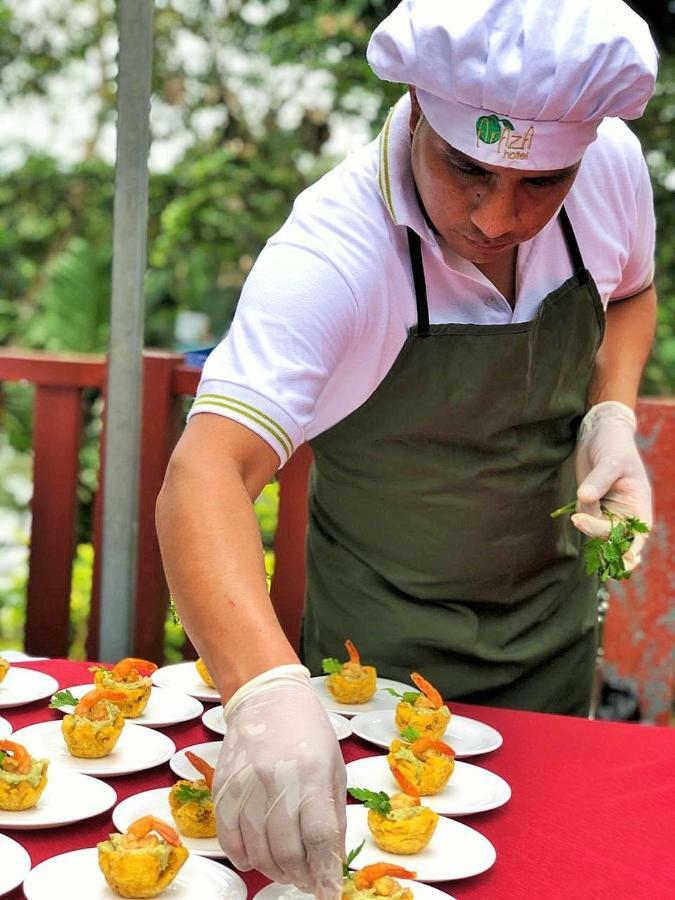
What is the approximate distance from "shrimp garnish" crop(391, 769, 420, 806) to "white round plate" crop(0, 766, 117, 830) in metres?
0.36

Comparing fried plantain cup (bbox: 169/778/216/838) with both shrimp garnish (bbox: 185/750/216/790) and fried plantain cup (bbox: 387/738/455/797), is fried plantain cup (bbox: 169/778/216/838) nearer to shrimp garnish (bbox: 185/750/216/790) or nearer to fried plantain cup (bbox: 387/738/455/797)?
shrimp garnish (bbox: 185/750/216/790)

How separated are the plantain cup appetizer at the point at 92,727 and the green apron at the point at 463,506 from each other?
1.77 ft

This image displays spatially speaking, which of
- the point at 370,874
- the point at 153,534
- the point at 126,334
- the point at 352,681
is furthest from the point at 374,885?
the point at 153,534

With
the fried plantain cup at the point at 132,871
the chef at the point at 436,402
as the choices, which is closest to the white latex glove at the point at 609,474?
the chef at the point at 436,402

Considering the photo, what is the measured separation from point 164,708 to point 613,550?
2.38 ft

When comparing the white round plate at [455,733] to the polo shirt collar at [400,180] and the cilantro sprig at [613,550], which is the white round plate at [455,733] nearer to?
the cilantro sprig at [613,550]

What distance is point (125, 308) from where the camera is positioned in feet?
7.24

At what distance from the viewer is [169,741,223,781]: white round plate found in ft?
4.70

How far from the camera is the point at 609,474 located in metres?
1.81

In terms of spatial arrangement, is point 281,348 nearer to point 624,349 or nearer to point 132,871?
point 132,871

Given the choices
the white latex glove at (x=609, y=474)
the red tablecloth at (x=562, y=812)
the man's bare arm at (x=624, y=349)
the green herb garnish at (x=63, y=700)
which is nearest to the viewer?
the red tablecloth at (x=562, y=812)

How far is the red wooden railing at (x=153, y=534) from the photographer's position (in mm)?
2639

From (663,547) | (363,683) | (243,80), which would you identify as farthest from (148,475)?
(243,80)

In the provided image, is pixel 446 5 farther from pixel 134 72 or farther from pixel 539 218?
pixel 134 72
